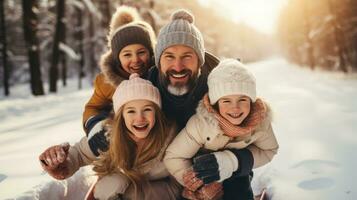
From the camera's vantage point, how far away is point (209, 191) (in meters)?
3.38

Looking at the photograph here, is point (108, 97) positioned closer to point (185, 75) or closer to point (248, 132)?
A: point (185, 75)

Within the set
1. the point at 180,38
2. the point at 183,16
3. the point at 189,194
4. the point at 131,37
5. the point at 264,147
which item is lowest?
the point at 189,194

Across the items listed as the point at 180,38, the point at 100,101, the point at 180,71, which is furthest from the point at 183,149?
the point at 100,101

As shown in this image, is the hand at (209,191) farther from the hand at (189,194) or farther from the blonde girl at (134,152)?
the blonde girl at (134,152)

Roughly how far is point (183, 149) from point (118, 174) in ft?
2.20

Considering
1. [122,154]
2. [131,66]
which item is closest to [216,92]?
[122,154]

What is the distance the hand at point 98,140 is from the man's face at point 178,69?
75cm

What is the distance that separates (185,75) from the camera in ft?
12.1

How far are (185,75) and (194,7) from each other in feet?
167

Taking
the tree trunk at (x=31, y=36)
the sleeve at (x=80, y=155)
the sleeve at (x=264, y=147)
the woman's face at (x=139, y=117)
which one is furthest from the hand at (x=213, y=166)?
the tree trunk at (x=31, y=36)

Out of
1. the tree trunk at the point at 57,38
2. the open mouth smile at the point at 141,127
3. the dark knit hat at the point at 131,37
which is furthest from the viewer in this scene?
the tree trunk at the point at 57,38

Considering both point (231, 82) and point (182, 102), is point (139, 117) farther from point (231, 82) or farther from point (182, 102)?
point (231, 82)

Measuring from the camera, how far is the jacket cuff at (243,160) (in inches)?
134

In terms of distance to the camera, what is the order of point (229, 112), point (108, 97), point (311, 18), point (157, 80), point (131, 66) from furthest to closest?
point (311, 18) → point (108, 97) → point (131, 66) → point (157, 80) → point (229, 112)
